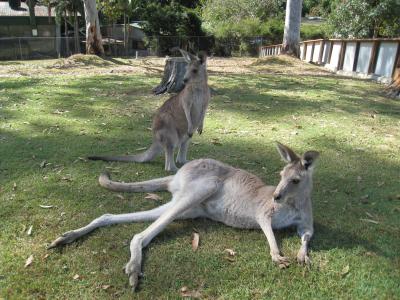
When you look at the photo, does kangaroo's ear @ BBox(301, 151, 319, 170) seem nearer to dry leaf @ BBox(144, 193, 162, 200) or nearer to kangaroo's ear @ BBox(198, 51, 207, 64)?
dry leaf @ BBox(144, 193, 162, 200)

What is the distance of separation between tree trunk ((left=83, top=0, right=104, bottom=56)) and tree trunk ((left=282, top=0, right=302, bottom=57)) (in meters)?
8.14

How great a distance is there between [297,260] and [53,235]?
1.87m

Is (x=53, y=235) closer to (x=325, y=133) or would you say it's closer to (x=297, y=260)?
(x=297, y=260)

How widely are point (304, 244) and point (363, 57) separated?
35.9ft

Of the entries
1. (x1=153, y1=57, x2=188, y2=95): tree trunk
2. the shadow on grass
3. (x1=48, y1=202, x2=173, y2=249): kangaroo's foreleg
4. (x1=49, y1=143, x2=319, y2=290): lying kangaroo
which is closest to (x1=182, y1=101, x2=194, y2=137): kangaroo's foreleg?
the shadow on grass

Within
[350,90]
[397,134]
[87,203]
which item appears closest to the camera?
[87,203]

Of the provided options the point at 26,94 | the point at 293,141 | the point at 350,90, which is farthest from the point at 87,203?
the point at 350,90

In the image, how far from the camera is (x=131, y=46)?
3134 centimetres

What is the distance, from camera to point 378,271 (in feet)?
9.29

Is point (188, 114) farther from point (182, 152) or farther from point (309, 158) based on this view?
point (309, 158)

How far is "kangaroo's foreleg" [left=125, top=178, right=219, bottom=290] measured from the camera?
274 cm

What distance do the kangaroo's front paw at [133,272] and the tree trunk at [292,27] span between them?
16.7 m

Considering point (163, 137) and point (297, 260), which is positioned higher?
point (163, 137)

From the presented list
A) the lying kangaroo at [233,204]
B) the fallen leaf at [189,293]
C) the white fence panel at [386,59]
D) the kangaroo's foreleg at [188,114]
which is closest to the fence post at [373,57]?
the white fence panel at [386,59]
